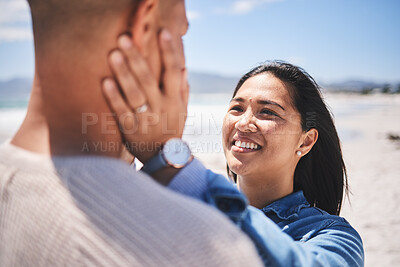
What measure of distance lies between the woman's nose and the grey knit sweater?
63.8 inches

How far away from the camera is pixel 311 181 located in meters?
2.59

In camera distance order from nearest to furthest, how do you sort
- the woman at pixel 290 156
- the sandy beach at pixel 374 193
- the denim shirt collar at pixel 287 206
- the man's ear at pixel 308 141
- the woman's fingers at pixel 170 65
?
the woman's fingers at pixel 170 65, the woman at pixel 290 156, the denim shirt collar at pixel 287 206, the man's ear at pixel 308 141, the sandy beach at pixel 374 193

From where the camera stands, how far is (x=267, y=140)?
2.28 metres

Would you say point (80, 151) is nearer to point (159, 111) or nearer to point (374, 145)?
point (159, 111)

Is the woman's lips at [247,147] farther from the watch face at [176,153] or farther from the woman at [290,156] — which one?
the watch face at [176,153]

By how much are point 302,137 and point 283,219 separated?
705 millimetres

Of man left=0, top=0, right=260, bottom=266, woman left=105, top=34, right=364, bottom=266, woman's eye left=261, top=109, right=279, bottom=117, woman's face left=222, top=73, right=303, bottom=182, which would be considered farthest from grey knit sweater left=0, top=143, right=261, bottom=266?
woman's eye left=261, top=109, right=279, bottom=117

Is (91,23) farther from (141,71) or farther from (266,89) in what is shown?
(266,89)

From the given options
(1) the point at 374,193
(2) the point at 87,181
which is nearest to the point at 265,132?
(2) the point at 87,181

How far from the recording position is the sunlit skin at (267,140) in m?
2.28

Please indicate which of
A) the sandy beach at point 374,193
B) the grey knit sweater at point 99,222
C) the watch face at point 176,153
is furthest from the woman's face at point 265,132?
the sandy beach at point 374,193

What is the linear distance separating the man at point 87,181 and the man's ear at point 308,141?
183 centimetres

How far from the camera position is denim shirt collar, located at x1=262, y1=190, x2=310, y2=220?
80.5 inches

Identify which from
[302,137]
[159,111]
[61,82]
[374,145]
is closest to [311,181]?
[302,137]
